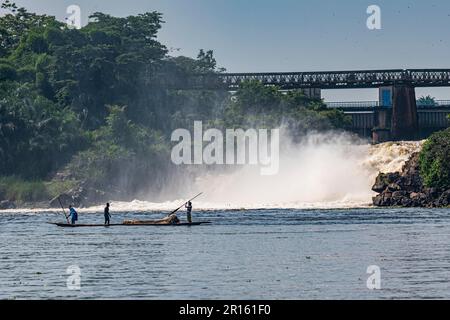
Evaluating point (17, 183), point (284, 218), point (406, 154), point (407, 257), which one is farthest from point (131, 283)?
point (17, 183)

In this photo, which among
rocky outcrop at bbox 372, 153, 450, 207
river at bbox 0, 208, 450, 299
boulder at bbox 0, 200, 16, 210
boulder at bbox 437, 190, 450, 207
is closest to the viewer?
river at bbox 0, 208, 450, 299

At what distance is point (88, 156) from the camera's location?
562 feet

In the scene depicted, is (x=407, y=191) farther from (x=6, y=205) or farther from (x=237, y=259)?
(x=237, y=259)

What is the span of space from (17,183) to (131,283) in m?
108

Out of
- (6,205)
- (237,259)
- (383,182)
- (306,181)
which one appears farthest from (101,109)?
(237,259)

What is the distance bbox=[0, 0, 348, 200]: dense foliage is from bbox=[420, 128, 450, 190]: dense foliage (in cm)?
4400

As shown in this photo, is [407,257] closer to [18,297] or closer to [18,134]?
[18,297]

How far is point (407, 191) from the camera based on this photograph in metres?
134

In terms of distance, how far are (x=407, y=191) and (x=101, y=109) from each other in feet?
208

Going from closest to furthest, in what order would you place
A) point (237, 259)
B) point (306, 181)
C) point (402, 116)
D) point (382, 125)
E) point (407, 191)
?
point (237, 259) < point (407, 191) < point (306, 181) < point (402, 116) < point (382, 125)

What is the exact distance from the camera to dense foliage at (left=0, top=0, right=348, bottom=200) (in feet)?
567

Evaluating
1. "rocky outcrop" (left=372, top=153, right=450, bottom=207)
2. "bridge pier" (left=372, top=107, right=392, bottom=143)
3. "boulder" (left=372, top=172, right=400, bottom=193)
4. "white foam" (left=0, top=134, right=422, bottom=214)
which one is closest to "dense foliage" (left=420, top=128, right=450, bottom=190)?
"rocky outcrop" (left=372, top=153, right=450, bottom=207)

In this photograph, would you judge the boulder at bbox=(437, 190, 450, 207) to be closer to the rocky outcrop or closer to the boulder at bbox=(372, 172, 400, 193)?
the rocky outcrop
